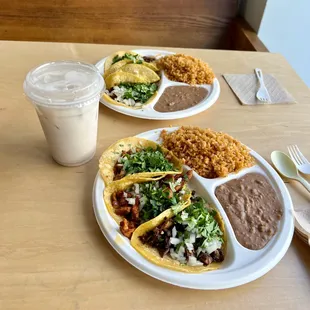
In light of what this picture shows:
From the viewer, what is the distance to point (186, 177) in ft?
3.35

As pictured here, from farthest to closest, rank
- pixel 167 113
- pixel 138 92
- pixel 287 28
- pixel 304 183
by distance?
pixel 287 28 < pixel 138 92 < pixel 167 113 < pixel 304 183

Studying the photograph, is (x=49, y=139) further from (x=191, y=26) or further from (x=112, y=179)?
(x=191, y=26)

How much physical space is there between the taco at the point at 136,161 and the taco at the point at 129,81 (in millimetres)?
248

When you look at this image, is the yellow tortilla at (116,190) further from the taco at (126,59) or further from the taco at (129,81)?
the taco at (126,59)

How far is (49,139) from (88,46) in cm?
86

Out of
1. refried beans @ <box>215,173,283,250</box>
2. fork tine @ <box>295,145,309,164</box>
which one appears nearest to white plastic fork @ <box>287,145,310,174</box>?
fork tine @ <box>295,145,309,164</box>

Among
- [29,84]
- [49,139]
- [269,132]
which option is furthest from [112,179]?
[269,132]

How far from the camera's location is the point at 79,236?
0.87 m

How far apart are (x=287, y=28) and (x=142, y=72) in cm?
136

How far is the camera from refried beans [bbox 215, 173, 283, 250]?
0.89 meters

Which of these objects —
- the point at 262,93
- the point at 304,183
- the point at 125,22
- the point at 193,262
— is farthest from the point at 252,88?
the point at 125,22

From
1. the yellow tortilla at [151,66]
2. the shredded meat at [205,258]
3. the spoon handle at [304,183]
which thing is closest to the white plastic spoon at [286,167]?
the spoon handle at [304,183]

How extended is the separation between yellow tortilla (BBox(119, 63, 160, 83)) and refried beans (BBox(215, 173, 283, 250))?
2.00 feet

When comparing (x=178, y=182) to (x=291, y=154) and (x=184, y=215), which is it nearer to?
(x=184, y=215)
